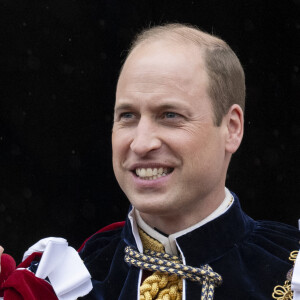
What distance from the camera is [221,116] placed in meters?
2.00

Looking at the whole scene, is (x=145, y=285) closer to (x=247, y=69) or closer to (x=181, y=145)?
(x=181, y=145)

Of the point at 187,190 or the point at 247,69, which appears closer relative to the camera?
the point at 187,190

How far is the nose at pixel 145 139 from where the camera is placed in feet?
6.28

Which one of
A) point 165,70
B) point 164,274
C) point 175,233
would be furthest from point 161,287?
point 165,70

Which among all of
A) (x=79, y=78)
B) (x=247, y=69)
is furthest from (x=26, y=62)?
(x=247, y=69)

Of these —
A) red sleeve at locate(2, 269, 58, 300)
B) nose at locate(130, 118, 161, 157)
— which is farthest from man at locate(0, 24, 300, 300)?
red sleeve at locate(2, 269, 58, 300)

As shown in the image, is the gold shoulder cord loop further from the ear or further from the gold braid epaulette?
the ear

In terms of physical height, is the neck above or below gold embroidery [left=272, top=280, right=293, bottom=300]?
above

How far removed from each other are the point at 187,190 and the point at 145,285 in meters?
0.27

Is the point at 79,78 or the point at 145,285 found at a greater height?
the point at 79,78

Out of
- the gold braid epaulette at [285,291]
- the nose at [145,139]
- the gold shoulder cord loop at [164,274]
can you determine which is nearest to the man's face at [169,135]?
the nose at [145,139]

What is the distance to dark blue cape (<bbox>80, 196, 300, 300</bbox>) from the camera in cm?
196

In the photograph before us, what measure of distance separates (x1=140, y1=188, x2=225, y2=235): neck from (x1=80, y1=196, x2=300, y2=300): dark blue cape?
3 centimetres

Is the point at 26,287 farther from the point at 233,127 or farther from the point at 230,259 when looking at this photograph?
the point at 233,127
